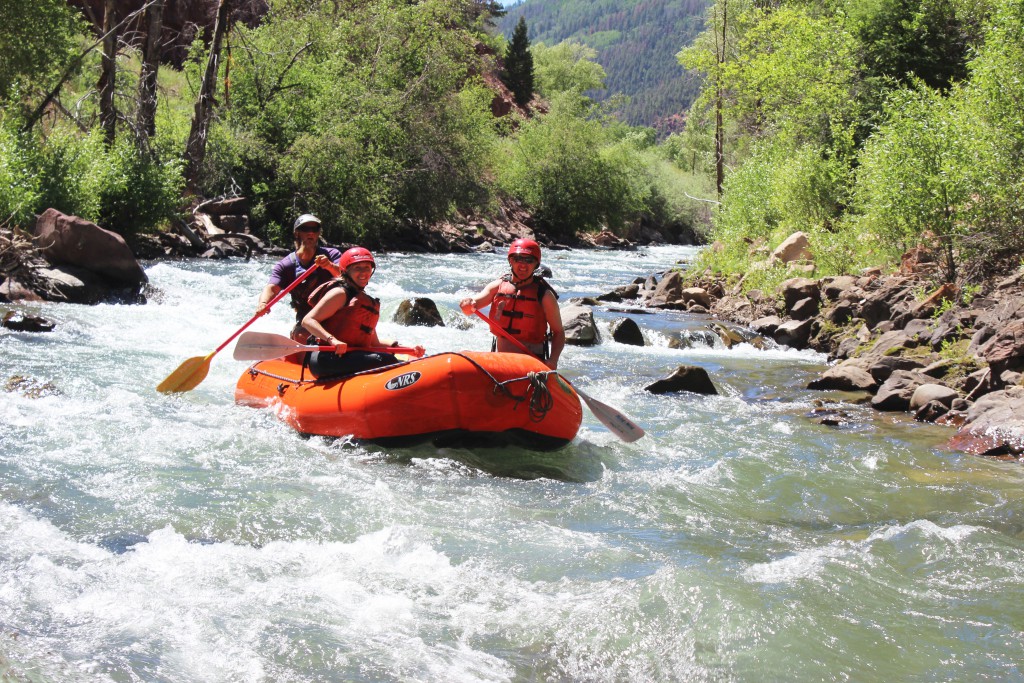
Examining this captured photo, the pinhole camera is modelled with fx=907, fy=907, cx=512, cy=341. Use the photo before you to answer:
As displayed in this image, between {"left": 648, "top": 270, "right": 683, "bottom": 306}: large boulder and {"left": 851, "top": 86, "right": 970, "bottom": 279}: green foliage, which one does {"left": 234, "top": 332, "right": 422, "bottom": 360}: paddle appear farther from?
{"left": 648, "top": 270, "right": 683, "bottom": 306}: large boulder

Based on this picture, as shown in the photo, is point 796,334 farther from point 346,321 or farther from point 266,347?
point 266,347

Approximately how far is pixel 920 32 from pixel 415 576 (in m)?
17.7

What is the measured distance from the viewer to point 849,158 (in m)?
16.7

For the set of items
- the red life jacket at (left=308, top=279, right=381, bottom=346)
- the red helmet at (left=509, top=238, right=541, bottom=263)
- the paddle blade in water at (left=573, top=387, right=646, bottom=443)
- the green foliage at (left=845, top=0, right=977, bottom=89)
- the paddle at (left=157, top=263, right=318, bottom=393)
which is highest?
the green foliage at (left=845, top=0, right=977, bottom=89)

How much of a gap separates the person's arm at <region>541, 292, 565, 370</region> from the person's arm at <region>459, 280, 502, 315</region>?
0.42 m

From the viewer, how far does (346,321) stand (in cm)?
623

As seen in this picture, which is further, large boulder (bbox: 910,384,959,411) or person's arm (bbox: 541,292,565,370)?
large boulder (bbox: 910,384,959,411)

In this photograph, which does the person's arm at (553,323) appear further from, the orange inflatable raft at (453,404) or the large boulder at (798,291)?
the large boulder at (798,291)

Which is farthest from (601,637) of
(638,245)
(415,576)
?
(638,245)

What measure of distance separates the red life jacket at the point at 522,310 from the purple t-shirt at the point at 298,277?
4.13ft

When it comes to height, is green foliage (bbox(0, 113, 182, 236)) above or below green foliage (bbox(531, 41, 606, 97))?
below

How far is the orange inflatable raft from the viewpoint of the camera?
218 inches

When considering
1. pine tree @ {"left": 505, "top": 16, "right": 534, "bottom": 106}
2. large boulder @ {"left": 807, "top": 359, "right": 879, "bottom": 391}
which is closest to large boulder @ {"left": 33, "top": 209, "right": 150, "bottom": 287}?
large boulder @ {"left": 807, "top": 359, "right": 879, "bottom": 391}

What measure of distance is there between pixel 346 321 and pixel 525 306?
128 centimetres
